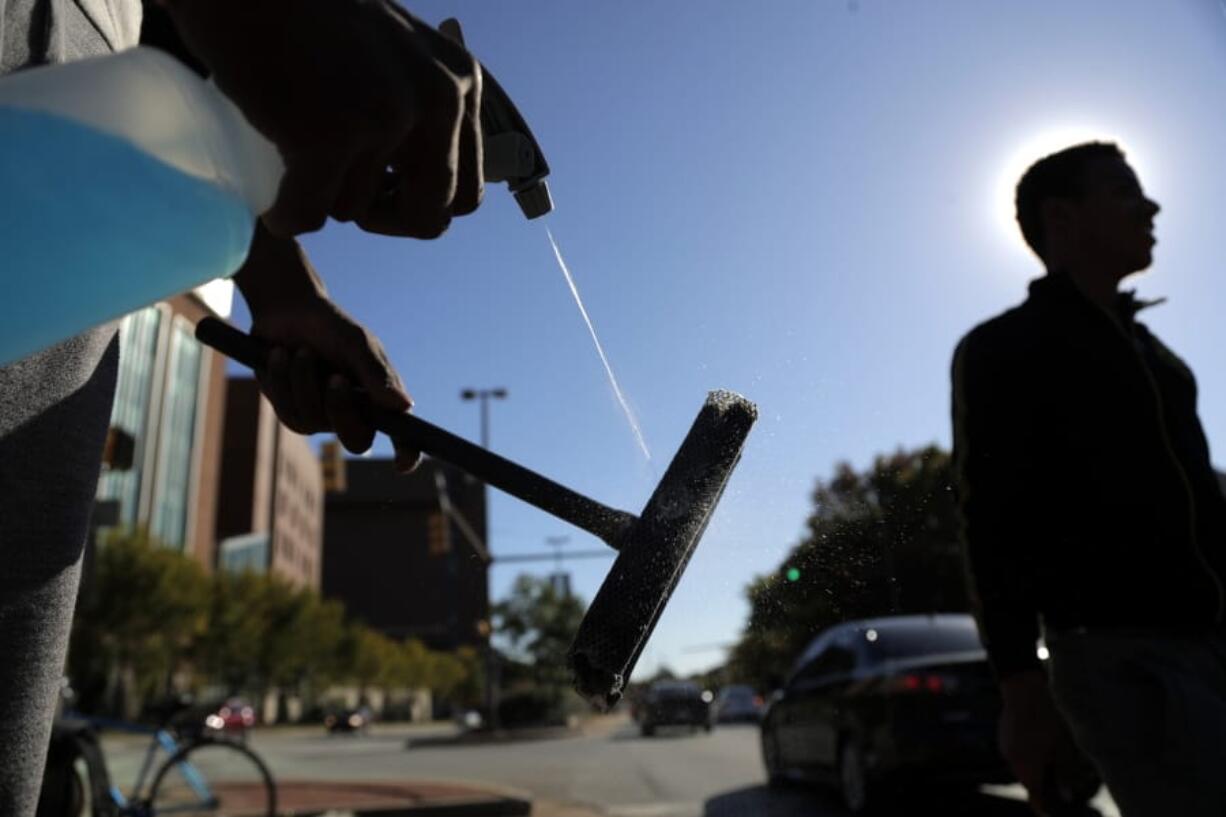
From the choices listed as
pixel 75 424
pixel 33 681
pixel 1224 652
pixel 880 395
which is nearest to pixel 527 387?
pixel 880 395

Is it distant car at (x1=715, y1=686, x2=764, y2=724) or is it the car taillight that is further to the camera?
distant car at (x1=715, y1=686, x2=764, y2=724)

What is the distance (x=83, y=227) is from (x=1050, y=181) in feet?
5.93

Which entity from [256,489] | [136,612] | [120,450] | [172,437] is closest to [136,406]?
[172,437]

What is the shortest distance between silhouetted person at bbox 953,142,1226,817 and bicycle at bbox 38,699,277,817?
3.99 meters

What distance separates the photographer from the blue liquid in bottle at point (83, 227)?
77 cm

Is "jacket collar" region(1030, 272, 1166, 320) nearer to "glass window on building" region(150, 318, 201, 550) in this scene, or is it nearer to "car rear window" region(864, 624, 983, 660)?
"car rear window" region(864, 624, 983, 660)

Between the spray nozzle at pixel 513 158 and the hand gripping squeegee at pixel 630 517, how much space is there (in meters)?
0.29

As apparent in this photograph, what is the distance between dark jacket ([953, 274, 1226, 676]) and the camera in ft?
5.43

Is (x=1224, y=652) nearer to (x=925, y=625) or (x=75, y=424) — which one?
(x=75, y=424)

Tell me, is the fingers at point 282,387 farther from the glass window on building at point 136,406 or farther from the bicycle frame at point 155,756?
the glass window on building at point 136,406

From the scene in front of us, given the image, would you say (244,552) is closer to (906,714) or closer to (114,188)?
(906,714)

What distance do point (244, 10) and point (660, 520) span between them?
0.57 metres

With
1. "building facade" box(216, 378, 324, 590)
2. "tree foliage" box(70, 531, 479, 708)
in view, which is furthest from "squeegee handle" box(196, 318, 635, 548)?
"building facade" box(216, 378, 324, 590)

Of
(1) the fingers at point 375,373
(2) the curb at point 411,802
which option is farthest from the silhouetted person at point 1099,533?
(2) the curb at point 411,802
